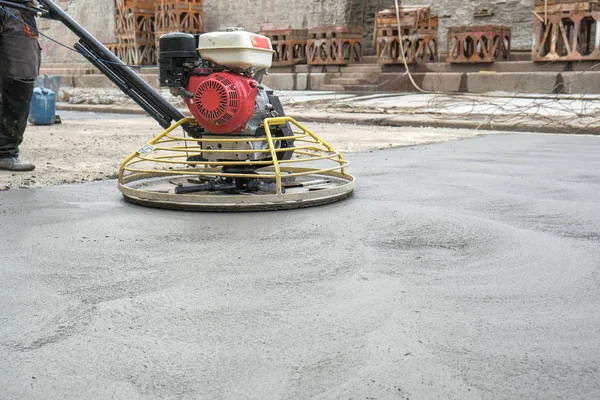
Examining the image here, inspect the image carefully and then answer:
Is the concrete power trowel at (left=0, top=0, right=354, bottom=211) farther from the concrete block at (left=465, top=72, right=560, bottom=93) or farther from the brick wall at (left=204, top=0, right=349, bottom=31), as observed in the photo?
the brick wall at (left=204, top=0, right=349, bottom=31)

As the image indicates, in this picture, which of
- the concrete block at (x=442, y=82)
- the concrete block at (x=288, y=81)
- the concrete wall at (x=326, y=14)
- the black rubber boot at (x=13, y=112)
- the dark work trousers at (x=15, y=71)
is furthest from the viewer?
the concrete block at (x=288, y=81)

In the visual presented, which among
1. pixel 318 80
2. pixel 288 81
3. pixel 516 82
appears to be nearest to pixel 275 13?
pixel 288 81

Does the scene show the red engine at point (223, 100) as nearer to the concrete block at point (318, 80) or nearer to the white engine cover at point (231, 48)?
the white engine cover at point (231, 48)

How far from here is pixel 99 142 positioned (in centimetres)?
816

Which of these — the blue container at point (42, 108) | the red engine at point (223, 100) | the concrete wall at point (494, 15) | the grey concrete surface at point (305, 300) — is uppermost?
the concrete wall at point (494, 15)

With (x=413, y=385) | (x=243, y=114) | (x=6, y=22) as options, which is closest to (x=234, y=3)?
(x=6, y=22)

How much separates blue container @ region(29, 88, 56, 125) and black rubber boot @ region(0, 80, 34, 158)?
5.33m

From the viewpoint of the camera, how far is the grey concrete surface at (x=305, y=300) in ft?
6.33

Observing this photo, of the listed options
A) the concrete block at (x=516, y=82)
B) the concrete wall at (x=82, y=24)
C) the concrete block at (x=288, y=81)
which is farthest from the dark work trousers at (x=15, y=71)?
the concrete wall at (x=82, y=24)

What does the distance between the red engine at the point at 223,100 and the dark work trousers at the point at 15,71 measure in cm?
178

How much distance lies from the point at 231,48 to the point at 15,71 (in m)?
2.05

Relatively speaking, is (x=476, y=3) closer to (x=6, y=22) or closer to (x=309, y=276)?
(x=6, y=22)

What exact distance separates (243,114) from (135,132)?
561 centimetres

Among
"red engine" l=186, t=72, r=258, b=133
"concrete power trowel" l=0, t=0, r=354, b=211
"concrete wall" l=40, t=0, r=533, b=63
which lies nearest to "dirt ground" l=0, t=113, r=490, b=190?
"concrete power trowel" l=0, t=0, r=354, b=211
